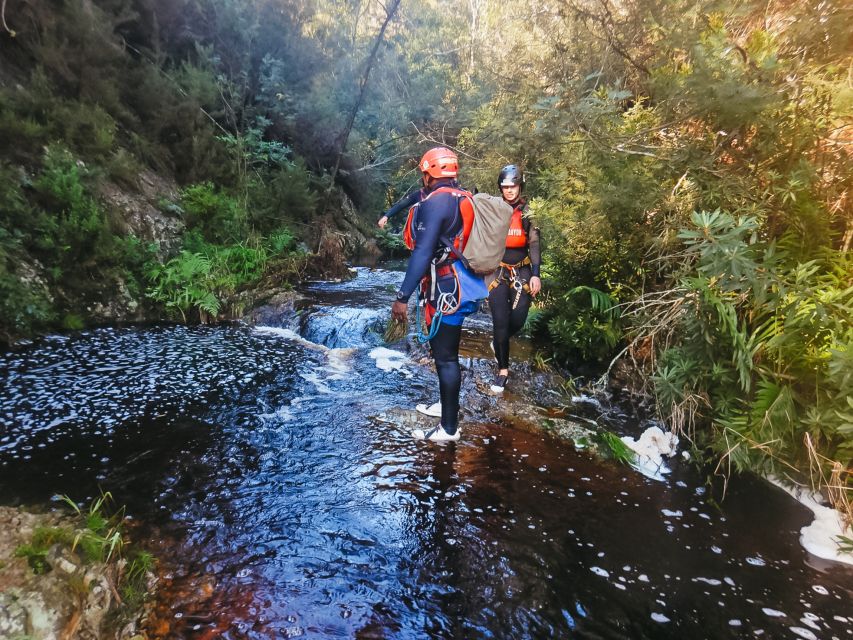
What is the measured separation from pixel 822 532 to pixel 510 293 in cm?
327

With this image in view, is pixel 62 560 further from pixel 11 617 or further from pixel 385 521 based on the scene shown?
pixel 385 521

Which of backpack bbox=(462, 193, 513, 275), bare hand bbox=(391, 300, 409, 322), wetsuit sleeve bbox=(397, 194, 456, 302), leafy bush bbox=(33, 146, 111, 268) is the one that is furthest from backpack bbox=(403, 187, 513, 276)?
leafy bush bbox=(33, 146, 111, 268)

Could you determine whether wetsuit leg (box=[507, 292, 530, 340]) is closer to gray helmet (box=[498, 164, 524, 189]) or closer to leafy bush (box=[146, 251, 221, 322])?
gray helmet (box=[498, 164, 524, 189])

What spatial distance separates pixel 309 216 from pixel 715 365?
1206 centimetres

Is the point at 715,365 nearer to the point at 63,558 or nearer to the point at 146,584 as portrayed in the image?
the point at 146,584

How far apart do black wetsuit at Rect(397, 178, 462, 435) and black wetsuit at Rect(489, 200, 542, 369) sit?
1.21 metres

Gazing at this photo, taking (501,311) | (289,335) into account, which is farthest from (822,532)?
(289,335)

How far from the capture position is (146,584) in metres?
2.40

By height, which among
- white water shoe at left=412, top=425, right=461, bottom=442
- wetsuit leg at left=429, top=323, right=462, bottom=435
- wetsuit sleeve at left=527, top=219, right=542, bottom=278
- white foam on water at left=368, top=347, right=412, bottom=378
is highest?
wetsuit sleeve at left=527, top=219, right=542, bottom=278

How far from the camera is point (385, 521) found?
3078mm

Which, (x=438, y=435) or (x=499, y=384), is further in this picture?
(x=499, y=384)

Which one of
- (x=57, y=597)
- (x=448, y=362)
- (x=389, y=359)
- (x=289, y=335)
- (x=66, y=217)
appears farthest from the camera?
(x=289, y=335)

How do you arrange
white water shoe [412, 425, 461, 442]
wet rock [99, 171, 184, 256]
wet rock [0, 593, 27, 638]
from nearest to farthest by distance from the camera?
wet rock [0, 593, 27, 638] → white water shoe [412, 425, 461, 442] → wet rock [99, 171, 184, 256]

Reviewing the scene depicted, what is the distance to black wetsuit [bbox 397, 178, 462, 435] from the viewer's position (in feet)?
12.0
